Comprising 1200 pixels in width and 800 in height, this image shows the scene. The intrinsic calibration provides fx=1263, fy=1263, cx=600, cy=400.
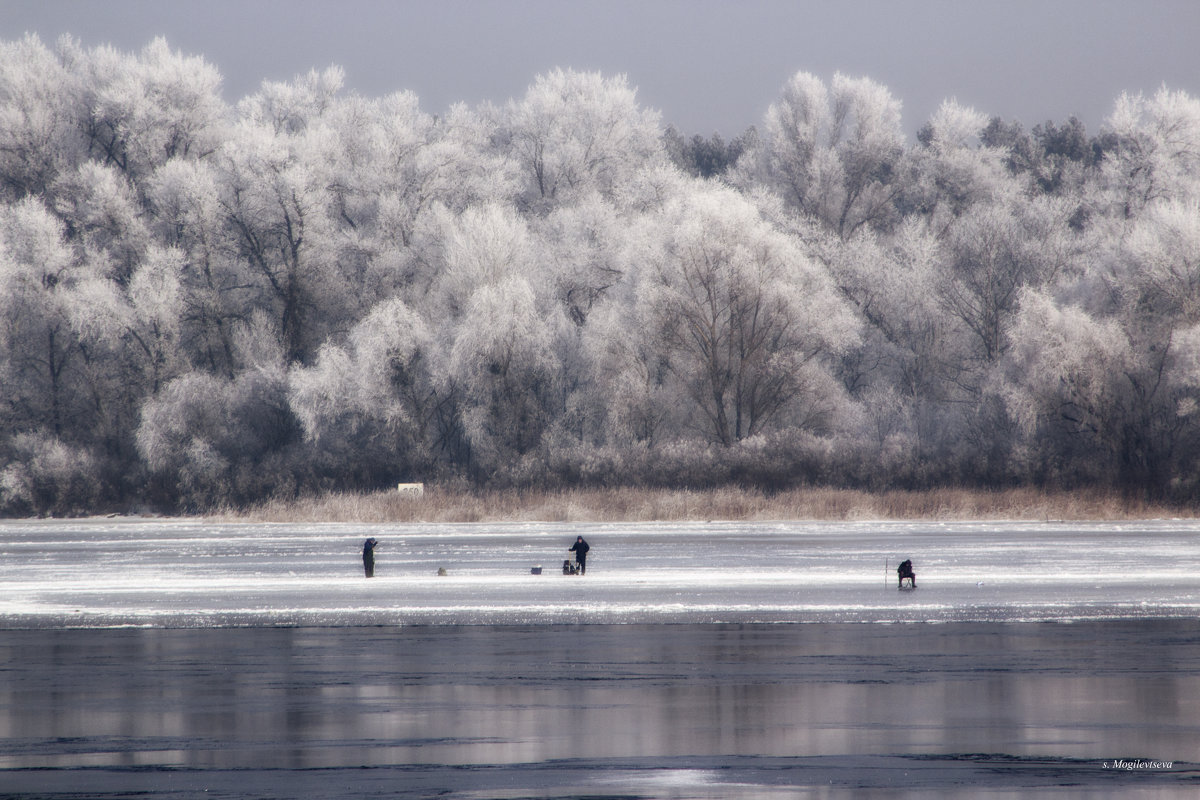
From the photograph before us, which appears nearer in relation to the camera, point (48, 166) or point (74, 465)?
point (74, 465)

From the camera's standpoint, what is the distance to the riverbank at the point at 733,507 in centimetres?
4584

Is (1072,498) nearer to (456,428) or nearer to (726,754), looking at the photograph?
(456,428)

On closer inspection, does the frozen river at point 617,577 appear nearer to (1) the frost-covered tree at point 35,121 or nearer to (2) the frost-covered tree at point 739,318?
(2) the frost-covered tree at point 739,318

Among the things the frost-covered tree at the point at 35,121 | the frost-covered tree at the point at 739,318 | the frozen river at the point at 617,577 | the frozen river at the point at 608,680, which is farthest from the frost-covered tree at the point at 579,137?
the frozen river at the point at 608,680

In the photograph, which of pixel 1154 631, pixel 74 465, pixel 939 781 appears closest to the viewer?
pixel 939 781

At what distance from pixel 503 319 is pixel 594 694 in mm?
43689

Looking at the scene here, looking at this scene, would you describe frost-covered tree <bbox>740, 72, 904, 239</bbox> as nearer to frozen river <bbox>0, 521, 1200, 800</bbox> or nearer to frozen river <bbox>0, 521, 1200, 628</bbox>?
frozen river <bbox>0, 521, 1200, 628</bbox>

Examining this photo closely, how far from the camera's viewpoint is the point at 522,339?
5756 centimetres

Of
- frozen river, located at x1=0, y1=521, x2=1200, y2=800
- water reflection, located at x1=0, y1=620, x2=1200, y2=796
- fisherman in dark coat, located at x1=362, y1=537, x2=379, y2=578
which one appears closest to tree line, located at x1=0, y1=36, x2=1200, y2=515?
frozen river, located at x1=0, y1=521, x2=1200, y2=800

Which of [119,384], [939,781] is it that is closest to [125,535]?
[119,384]

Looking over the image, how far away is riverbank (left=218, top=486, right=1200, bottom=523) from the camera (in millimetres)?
45844

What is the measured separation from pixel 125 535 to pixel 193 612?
77.6 feet

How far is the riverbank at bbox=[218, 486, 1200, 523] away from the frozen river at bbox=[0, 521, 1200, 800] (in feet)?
55.2

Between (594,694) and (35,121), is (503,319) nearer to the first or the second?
(35,121)
